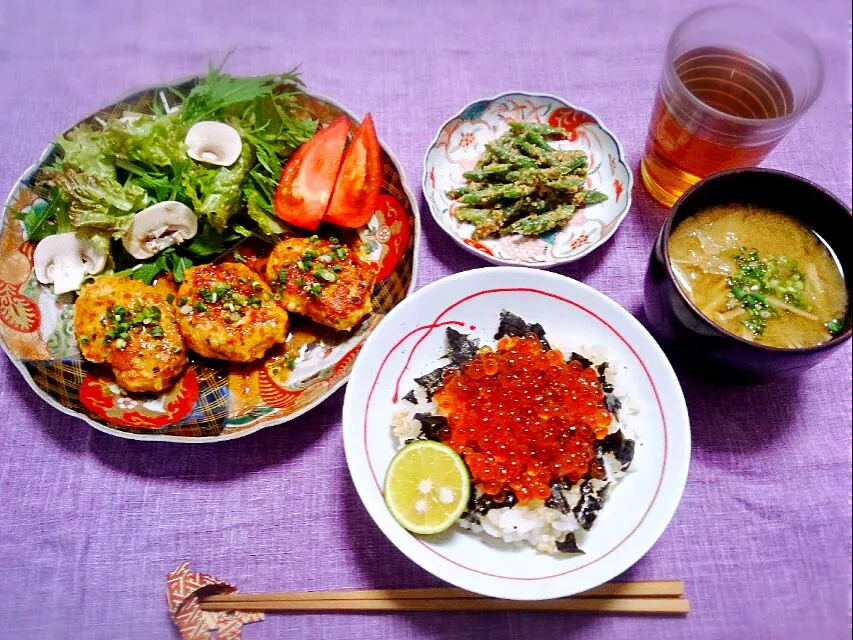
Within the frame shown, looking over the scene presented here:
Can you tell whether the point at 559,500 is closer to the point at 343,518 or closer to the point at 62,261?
the point at 343,518

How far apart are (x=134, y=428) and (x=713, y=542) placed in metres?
1.98

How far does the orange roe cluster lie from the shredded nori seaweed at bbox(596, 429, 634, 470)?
6cm

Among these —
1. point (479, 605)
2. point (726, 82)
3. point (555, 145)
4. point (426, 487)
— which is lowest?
point (479, 605)

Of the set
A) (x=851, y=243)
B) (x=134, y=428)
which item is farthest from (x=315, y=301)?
(x=851, y=243)

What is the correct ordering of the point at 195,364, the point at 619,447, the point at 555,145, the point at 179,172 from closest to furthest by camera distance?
1. the point at 619,447
2. the point at 195,364
3. the point at 179,172
4. the point at 555,145

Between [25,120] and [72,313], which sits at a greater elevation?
[25,120]

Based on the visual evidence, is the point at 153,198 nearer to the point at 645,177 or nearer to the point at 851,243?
the point at 645,177

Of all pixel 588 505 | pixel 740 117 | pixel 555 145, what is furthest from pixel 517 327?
pixel 740 117

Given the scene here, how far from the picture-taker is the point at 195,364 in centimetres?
236

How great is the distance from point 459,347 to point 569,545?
705mm

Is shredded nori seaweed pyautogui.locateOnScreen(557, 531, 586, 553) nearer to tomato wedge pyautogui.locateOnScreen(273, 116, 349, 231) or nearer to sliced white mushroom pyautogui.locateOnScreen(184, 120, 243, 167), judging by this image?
tomato wedge pyautogui.locateOnScreen(273, 116, 349, 231)

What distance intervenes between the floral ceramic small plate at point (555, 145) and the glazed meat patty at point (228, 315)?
0.73 metres

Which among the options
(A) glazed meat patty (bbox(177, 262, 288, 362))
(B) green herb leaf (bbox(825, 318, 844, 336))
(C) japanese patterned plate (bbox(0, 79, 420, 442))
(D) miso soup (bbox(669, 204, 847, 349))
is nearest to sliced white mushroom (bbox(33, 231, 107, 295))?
(C) japanese patterned plate (bbox(0, 79, 420, 442))

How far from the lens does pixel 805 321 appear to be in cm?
206
